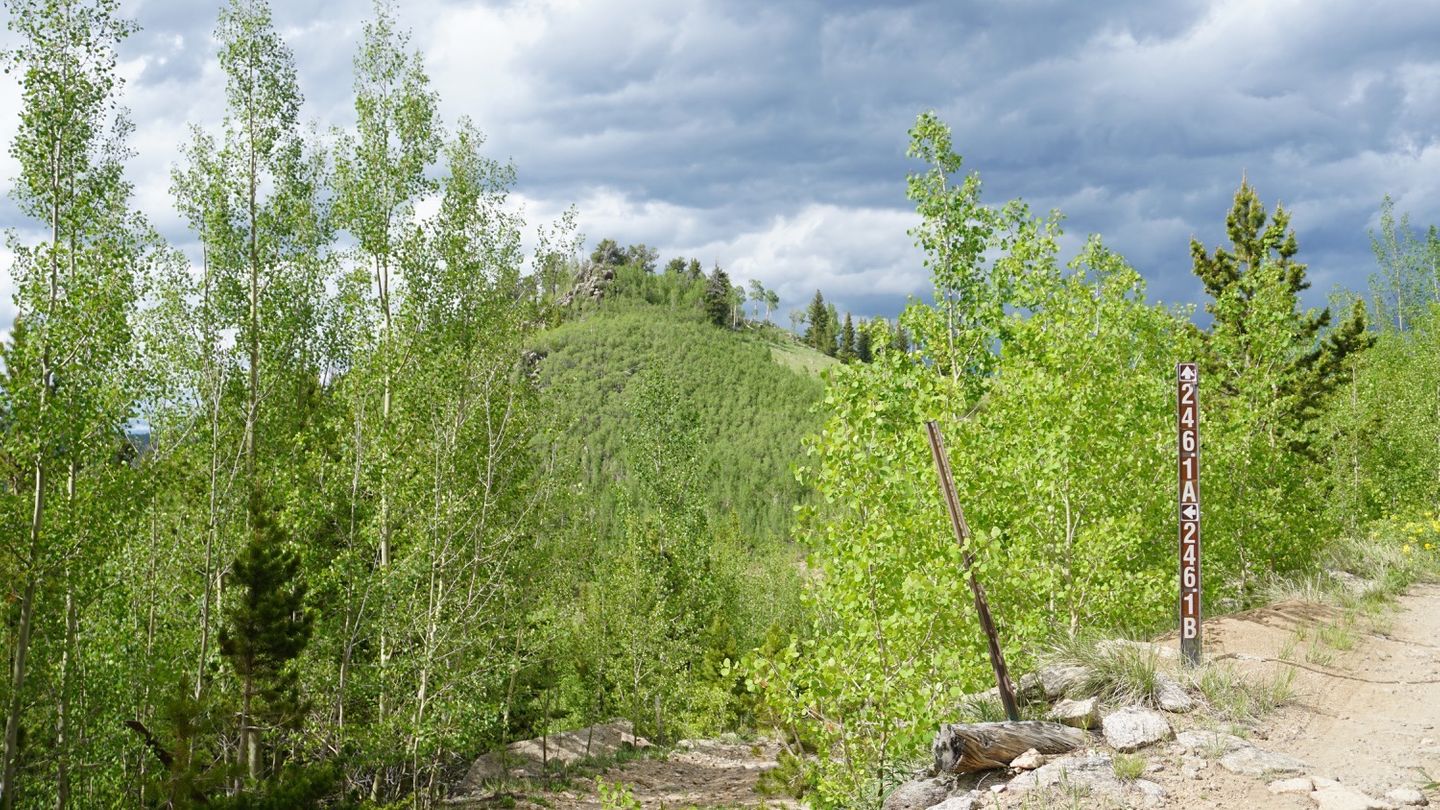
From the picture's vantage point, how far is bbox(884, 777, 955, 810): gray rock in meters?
7.61

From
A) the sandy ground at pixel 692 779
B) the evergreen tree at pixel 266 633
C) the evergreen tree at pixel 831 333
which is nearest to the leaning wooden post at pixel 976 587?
the sandy ground at pixel 692 779

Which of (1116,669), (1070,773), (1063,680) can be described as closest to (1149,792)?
(1070,773)

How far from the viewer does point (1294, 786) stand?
6637mm

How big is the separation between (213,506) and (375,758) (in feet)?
19.5

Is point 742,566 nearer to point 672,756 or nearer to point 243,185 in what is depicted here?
point 672,756

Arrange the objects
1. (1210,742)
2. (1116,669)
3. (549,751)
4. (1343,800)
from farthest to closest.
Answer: (549,751) → (1116,669) → (1210,742) → (1343,800)

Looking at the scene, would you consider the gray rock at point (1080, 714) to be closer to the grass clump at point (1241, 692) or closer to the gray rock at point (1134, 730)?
the gray rock at point (1134, 730)

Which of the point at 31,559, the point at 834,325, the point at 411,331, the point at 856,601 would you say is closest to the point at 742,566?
the point at 411,331

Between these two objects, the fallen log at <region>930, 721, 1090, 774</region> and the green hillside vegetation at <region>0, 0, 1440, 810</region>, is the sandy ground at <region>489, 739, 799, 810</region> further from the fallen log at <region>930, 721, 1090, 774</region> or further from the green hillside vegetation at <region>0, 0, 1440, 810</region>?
the fallen log at <region>930, 721, 1090, 774</region>

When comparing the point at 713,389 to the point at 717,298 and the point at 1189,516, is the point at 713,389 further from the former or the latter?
the point at 1189,516

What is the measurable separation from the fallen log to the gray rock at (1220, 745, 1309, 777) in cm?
120

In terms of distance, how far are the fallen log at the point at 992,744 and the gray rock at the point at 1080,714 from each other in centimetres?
55

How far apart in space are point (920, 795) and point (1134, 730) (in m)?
2.01

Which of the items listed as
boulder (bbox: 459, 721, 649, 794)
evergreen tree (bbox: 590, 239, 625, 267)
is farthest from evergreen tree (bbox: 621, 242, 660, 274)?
boulder (bbox: 459, 721, 649, 794)
